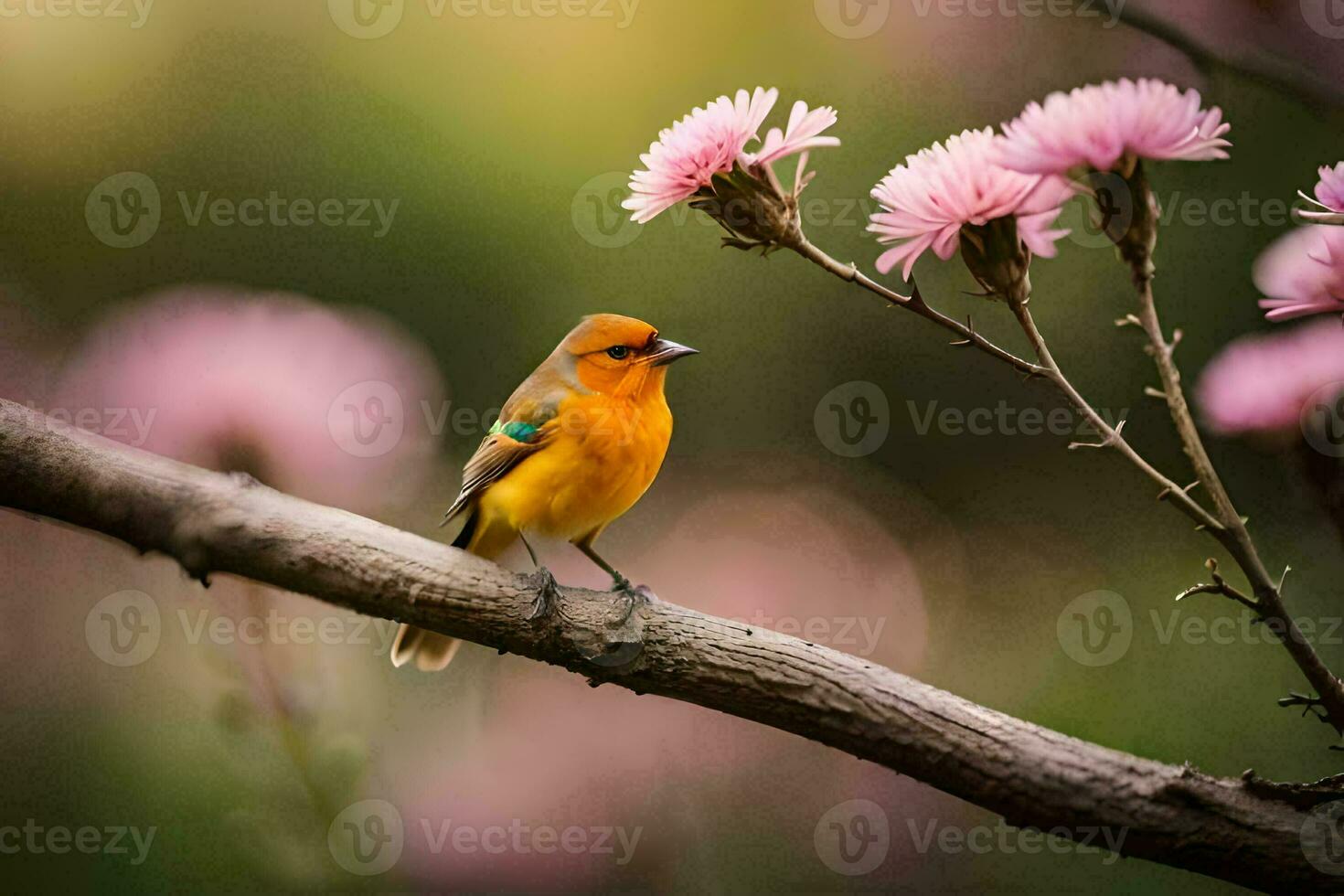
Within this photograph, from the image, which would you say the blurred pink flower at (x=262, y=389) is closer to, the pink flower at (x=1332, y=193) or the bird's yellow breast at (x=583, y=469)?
the bird's yellow breast at (x=583, y=469)

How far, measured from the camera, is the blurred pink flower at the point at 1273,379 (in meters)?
0.72

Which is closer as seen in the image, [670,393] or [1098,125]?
[1098,125]

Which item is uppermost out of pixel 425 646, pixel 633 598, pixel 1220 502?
pixel 1220 502

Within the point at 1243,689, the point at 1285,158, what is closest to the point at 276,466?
the point at 1243,689

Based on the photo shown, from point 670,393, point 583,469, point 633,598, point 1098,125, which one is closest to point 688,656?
point 633,598

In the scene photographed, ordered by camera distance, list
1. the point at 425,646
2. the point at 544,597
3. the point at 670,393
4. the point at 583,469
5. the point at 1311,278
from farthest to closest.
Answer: the point at 670,393 → the point at 425,646 → the point at 583,469 → the point at 544,597 → the point at 1311,278

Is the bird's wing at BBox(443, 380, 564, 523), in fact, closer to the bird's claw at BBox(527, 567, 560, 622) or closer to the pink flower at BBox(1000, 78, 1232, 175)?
the bird's claw at BBox(527, 567, 560, 622)

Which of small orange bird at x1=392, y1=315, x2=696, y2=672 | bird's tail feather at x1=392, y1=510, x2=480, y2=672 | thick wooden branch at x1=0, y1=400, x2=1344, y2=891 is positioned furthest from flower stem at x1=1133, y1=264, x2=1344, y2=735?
bird's tail feather at x1=392, y1=510, x2=480, y2=672

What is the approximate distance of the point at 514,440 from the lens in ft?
2.80

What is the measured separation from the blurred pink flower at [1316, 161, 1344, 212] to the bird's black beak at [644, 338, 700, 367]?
0.43 m

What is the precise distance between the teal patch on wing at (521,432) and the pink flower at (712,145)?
311 mm

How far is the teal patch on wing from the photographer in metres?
0.85

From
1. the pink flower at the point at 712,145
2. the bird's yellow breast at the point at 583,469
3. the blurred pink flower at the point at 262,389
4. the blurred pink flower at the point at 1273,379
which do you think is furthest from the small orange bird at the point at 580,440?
the blurred pink flower at the point at 1273,379

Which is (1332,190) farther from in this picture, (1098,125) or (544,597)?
(544,597)
